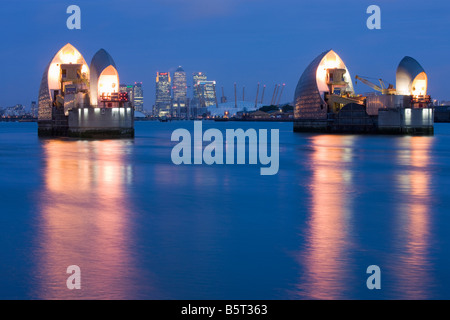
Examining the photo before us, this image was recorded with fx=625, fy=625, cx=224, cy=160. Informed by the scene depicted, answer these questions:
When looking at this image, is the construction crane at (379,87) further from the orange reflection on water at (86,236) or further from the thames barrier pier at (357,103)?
the orange reflection on water at (86,236)

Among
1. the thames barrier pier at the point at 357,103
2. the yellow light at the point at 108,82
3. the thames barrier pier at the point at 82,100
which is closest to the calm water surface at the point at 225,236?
the thames barrier pier at the point at 82,100

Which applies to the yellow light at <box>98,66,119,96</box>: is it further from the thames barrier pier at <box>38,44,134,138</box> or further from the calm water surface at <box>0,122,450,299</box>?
the calm water surface at <box>0,122,450,299</box>

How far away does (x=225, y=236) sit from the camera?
11414mm

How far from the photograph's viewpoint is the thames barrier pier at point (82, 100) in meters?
57.3

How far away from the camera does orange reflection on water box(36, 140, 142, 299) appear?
802 cm

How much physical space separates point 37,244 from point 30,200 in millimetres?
6355

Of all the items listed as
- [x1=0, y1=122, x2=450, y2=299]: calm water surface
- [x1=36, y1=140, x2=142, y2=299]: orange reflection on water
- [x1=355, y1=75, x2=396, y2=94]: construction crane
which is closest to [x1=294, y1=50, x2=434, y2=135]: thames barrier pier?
[x1=355, y1=75, x2=396, y2=94]: construction crane

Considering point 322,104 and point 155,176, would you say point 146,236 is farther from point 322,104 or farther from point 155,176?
point 322,104

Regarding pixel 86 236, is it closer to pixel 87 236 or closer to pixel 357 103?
pixel 87 236

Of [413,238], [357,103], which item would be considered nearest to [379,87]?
[357,103]

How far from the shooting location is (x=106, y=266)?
8.98 m

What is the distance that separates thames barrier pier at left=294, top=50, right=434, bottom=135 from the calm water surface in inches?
1838
